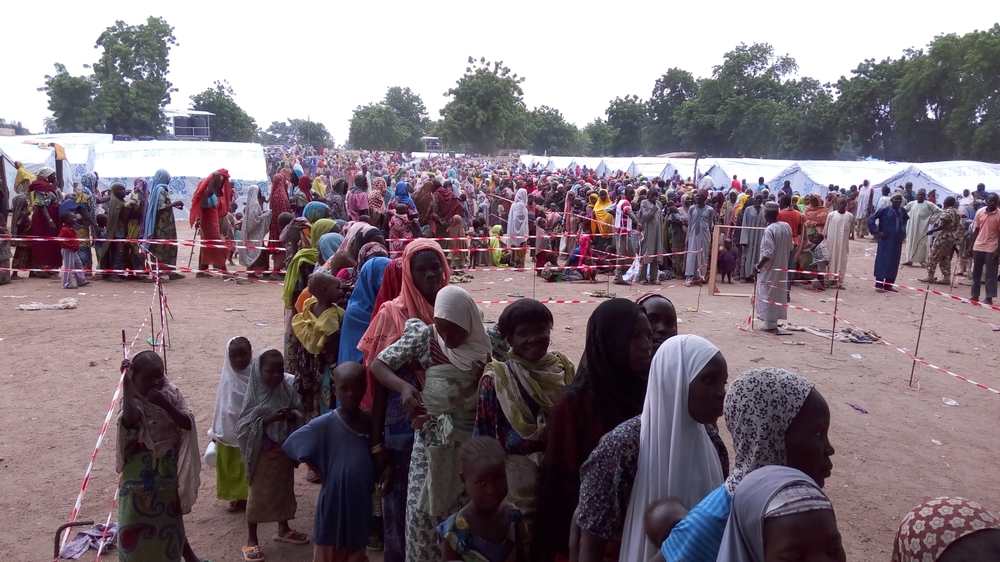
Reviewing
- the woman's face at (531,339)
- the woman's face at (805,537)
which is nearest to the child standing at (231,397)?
the woman's face at (531,339)

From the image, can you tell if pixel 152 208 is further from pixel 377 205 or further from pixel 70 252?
pixel 377 205

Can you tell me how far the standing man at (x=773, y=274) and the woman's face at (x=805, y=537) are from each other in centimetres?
851

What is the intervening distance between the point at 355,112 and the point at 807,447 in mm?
86639

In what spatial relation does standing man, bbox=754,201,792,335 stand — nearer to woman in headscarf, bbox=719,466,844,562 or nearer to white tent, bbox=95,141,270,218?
woman in headscarf, bbox=719,466,844,562

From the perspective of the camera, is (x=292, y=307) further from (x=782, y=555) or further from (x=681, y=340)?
(x=782, y=555)

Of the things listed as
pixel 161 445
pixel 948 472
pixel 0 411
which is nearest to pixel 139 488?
pixel 161 445

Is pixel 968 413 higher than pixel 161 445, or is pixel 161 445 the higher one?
pixel 161 445

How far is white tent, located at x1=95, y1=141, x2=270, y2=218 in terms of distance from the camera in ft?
74.2

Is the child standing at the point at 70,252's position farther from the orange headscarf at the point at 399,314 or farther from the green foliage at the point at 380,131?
the green foliage at the point at 380,131

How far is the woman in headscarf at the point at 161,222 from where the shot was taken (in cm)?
1192

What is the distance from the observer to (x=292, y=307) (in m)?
4.98

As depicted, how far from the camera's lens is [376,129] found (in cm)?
8200

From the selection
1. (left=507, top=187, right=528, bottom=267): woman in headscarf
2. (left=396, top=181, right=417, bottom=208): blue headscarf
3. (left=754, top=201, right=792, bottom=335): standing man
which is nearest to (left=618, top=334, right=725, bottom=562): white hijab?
(left=754, top=201, right=792, bottom=335): standing man

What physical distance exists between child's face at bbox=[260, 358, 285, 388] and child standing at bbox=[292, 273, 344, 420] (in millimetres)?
321
